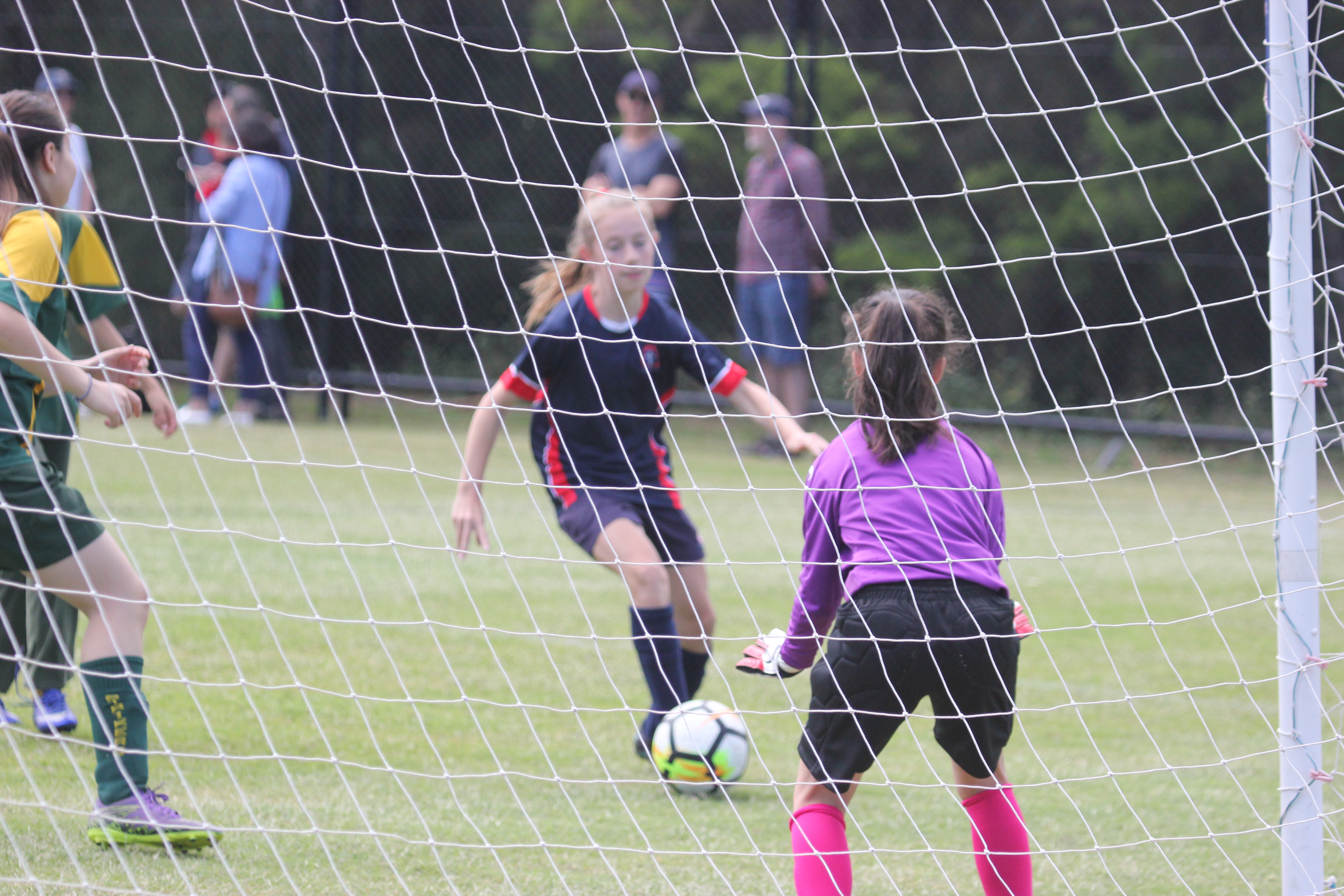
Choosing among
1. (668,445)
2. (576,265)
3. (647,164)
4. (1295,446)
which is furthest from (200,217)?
(1295,446)

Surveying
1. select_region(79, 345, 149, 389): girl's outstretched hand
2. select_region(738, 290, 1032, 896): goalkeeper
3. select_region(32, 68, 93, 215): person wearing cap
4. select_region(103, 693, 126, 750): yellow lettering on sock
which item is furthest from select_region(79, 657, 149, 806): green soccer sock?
select_region(32, 68, 93, 215): person wearing cap

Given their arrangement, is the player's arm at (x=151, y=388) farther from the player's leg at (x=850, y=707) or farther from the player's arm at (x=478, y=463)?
the player's leg at (x=850, y=707)

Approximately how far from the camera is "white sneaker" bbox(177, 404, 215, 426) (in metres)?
9.49

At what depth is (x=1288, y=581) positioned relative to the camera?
2.71 m

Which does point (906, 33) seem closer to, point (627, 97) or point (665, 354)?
point (627, 97)

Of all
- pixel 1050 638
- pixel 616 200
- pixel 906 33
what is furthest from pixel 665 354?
pixel 906 33

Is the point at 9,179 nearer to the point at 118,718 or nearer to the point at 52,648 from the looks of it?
the point at 118,718

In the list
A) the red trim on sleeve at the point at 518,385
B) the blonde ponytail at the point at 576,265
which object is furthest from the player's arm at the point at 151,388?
the blonde ponytail at the point at 576,265

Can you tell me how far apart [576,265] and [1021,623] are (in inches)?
81.4

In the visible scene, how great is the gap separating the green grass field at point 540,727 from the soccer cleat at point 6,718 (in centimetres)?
8

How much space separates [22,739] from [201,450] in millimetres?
4929

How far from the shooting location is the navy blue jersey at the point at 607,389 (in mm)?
3982

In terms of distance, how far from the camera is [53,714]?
12.0ft

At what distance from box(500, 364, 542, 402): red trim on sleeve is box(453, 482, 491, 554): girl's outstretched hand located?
0.45 metres
